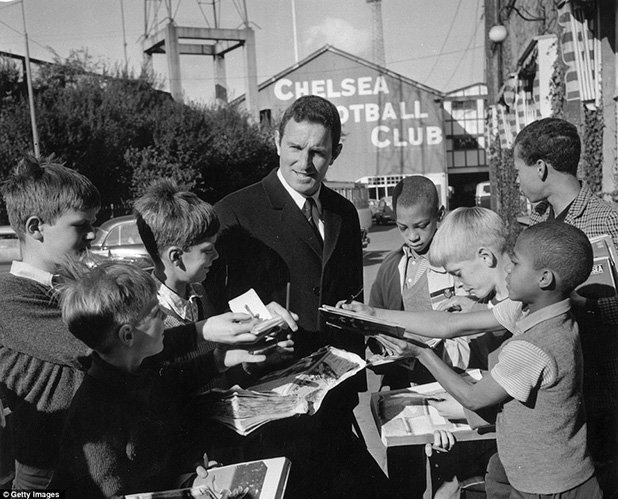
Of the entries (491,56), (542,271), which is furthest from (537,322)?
(491,56)

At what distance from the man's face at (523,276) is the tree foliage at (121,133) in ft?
46.3

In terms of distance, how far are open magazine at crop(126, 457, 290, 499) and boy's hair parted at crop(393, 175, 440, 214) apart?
173 cm

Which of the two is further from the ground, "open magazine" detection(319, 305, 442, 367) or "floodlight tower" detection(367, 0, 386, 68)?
"floodlight tower" detection(367, 0, 386, 68)

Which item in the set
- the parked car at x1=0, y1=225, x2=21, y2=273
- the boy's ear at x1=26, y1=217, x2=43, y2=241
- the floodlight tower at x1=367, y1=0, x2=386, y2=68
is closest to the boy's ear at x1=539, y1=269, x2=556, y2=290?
the boy's ear at x1=26, y1=217, x2=43, y2=241

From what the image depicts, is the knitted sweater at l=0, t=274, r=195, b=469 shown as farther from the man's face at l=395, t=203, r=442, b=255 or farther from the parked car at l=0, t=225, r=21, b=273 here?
the parked car at l=0, t=225, r=21, b=273

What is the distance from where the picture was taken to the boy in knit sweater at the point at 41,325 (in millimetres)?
2145

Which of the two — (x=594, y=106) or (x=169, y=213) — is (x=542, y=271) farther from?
(x=594, y=106)

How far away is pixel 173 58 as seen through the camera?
2447cm

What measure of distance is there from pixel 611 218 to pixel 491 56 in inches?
564

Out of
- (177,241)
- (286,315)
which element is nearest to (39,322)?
(177,241)

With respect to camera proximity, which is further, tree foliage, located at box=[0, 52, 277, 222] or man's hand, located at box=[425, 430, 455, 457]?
tree foliage, located at box=[0, 52, 277, 222]

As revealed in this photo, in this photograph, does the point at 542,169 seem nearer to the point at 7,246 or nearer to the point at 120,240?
the point at 7,246

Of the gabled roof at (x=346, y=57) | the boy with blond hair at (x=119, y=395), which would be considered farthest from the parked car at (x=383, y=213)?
the boy with blond hair at (x=119, y=395)

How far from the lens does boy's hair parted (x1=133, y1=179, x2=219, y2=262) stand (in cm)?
260
